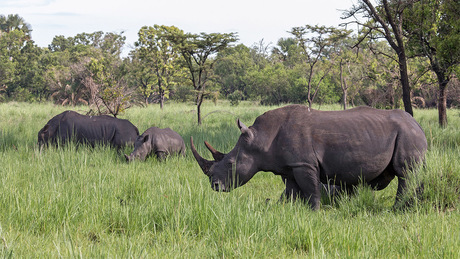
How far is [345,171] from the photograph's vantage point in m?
4.35

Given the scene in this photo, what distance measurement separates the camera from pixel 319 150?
14.1 feet

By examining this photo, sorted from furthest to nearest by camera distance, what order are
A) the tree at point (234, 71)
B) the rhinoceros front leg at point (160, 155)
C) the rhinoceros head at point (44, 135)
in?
the tree at point (234, 71)
the rhinoceros head at point (44, 135)
the rhinoceros front leg at point (160, 155)

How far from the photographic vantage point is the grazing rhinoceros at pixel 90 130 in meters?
Answer: 8.44

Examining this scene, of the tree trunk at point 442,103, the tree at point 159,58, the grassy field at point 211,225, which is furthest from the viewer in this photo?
the tree at point 159,58

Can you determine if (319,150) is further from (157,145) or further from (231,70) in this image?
(231,70)

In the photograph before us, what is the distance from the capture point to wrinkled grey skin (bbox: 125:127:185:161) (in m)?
7.71

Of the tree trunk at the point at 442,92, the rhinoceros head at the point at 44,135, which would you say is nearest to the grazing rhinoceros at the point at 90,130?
the rhinoceros head at the point at 44,135

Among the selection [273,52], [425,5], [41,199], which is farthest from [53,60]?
[41,199]

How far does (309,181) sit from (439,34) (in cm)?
876

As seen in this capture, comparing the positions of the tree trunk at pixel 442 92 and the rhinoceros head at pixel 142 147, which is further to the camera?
the tree trunk at pixel 442 92

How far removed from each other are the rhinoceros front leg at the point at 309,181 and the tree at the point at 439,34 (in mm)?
7329

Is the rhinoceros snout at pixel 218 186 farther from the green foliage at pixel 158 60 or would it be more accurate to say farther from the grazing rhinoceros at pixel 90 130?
the green foliage at pixel 158 60

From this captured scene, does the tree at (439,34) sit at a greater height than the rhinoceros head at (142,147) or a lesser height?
greater

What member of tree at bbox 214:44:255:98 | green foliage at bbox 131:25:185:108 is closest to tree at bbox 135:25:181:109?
green foliage at bbox 131:25:185:108
